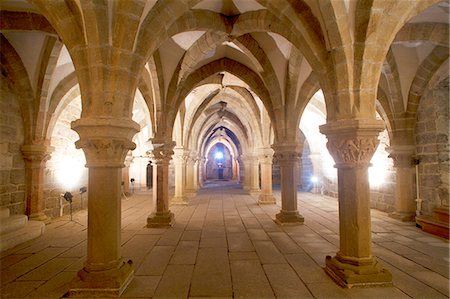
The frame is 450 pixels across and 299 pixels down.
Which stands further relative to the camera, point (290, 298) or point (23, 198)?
point (23, 198)

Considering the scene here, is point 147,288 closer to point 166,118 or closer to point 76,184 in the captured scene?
point 166,118

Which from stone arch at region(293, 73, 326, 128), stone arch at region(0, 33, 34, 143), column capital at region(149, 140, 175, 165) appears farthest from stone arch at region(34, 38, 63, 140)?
stone arch at region(293, 73, 326, 128)

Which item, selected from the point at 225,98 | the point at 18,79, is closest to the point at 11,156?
the point at 18,79

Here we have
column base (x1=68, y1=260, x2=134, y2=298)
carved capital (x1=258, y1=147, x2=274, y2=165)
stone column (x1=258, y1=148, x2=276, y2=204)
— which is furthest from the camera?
carved capital (x1=258, y1=147, x2=274, y2=165)

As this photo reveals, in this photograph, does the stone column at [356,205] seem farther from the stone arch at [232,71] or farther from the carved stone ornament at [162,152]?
the carved stone ornament at [162,152]

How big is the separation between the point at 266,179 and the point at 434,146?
4.98 m

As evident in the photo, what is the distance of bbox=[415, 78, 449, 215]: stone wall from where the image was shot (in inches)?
235

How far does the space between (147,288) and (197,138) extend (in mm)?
11778

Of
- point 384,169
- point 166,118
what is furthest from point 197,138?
point 384,169

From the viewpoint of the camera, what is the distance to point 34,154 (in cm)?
611

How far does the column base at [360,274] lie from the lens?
287 centimetres

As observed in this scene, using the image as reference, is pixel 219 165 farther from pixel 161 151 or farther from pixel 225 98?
pixel 161 151

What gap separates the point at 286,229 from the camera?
560 centimetres

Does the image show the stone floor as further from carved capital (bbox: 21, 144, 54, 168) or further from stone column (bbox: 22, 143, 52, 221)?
carved capital (bbox: 21, 144, 54, 168)
